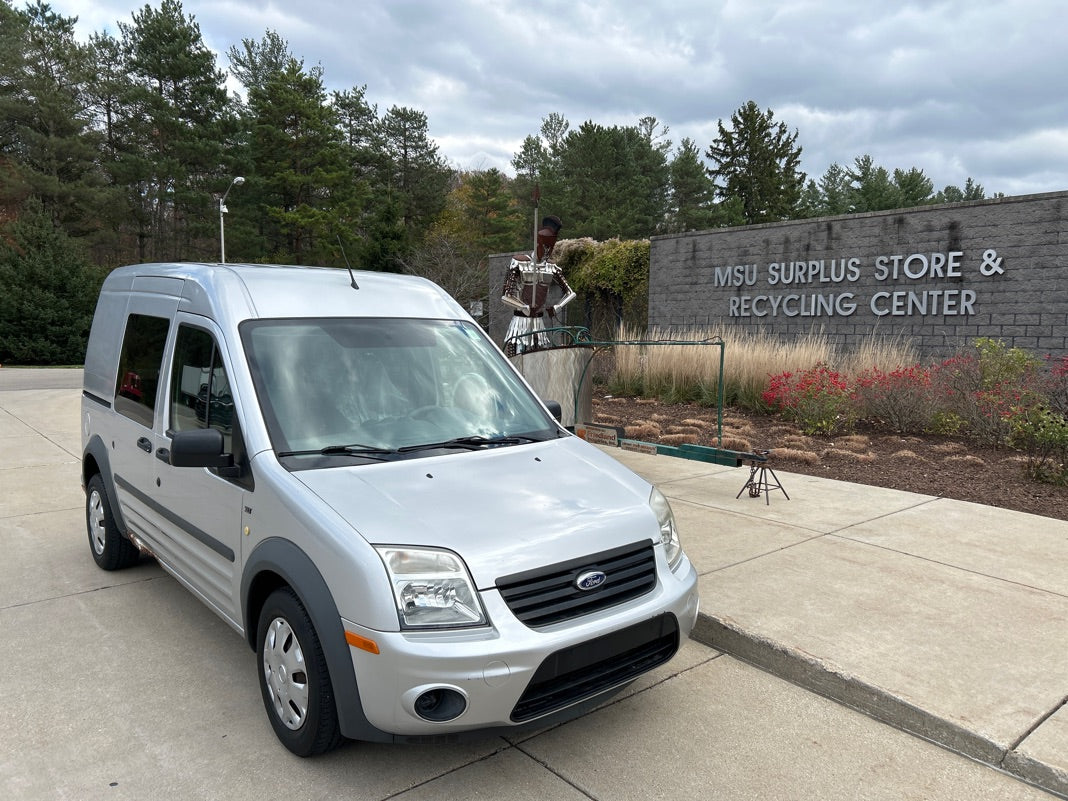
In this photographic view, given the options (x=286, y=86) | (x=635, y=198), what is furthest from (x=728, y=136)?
(x=286, y=86)

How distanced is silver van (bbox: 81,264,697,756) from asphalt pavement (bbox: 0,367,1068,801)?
15.0 inches

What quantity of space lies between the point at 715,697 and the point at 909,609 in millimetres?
1476

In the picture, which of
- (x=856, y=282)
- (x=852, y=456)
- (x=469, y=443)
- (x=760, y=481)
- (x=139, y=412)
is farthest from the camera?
(x=856, y=282)

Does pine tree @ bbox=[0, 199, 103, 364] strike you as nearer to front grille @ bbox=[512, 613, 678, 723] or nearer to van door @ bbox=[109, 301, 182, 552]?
van door @ bbox=[109, 301, 182, 552]

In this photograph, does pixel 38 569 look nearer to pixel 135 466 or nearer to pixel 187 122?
pixel 135 466

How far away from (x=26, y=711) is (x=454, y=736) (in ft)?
7.01

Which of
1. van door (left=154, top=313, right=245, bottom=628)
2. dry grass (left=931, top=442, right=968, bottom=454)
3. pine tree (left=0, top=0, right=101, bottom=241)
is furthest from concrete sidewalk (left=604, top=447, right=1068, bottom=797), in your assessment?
pine tree (left=0, top=0, right=101, bottom=241)

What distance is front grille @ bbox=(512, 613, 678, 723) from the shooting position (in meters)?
2.68

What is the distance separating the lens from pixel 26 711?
3398 millimetres

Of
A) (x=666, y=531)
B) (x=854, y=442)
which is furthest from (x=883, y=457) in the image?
(x=666, y=531)

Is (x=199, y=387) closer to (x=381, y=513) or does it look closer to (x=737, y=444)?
(x=381, y=513)

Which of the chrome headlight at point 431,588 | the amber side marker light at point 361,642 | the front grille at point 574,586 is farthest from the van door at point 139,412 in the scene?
the front grille at point 574,586

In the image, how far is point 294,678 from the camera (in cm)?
296

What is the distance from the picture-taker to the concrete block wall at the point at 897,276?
493 inches
